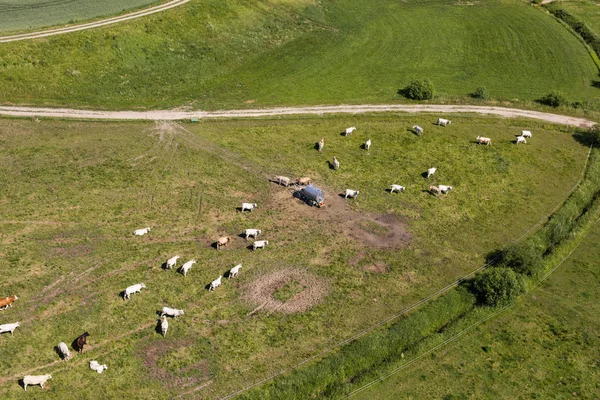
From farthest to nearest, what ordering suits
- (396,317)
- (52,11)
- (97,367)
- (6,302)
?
(52,11) < (396,317) < (6,302) < (97,367)

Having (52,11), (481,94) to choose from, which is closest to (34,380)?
(481,94)

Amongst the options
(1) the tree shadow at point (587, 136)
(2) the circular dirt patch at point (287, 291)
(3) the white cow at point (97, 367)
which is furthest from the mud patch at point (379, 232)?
(1) the tree shadow at point (587, 136)

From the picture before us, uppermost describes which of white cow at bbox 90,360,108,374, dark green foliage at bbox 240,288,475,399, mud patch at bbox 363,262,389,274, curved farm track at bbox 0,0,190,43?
curved farm track at bbox 0,0,190,43

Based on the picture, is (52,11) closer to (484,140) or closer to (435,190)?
(435,190)

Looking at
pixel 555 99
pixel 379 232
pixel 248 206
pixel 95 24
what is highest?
pixel 95 24

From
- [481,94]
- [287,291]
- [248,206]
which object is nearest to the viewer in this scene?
[287,291]

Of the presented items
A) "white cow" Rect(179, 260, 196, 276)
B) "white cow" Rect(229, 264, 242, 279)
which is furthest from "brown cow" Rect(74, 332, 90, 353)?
"white cow" Rect(229, 264, 242, 279)

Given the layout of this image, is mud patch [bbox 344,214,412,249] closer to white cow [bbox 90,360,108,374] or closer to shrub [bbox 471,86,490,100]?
white cow [bbox 90,360,108,374]
